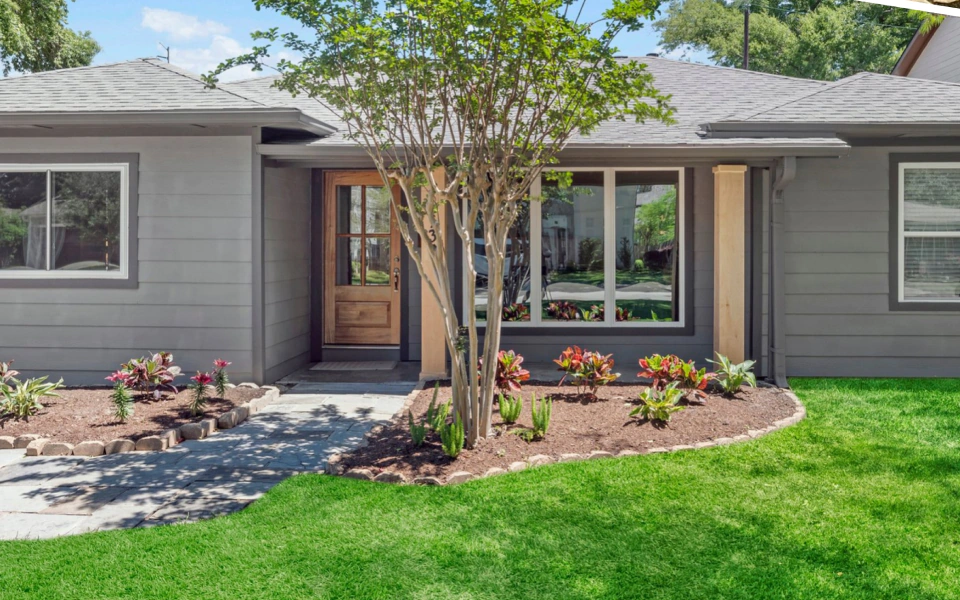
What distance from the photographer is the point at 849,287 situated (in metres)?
8.17

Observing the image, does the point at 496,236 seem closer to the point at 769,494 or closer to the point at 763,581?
the point at 769,494

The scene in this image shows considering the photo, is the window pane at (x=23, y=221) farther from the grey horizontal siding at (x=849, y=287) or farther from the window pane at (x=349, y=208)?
the grey horizontal siding at (x=849, y=287)

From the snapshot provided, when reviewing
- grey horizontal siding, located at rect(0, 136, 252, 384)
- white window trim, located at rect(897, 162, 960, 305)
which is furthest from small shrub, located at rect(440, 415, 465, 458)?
white window trim, located at rect(897, 162, 960, 305)

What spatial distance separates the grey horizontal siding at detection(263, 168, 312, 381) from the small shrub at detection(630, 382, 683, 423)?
3.64 meters

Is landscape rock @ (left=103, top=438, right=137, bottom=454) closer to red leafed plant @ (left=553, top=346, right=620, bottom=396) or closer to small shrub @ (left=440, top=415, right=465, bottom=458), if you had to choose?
small shrub @ (left=440, top=415, right=465, bottom=458)

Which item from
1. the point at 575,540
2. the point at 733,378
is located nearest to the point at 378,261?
the point at 733,378

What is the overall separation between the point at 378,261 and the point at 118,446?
432cm

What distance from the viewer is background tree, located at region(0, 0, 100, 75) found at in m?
16.2

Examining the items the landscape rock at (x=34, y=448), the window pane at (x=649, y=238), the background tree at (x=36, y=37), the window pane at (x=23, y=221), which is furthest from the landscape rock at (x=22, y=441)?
the background tree at (x=36, y=37)

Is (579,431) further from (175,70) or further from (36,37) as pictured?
(36,37)

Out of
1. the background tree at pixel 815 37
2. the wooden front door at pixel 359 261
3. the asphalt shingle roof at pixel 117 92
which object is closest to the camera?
the asphalt shingle roof at pixel 117 92

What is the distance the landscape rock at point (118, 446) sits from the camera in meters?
5.52

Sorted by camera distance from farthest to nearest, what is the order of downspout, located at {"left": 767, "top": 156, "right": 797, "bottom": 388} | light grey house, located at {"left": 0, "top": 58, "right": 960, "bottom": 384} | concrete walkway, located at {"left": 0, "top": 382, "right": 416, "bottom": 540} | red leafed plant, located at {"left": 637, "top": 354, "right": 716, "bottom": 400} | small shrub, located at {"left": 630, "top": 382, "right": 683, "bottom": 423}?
downspout, located at {"left": 767, "top": 156, "right": 797, "bottom": 388} → light grey house, located at {"left": 0, "top": 58, "right": 960, "bottom": 384} → red leafed plant, located at {"left": 637, "top": 354, "right": 716, "bottom": 400} → small shrub, located at {"left": 630, "top": 382, "right": 683, "bottom": 423} → concrete walkway, located at {"left": 0, "top": 382, "right": 416, "bottom": 540}

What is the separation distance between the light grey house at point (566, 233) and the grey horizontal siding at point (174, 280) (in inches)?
0.7
